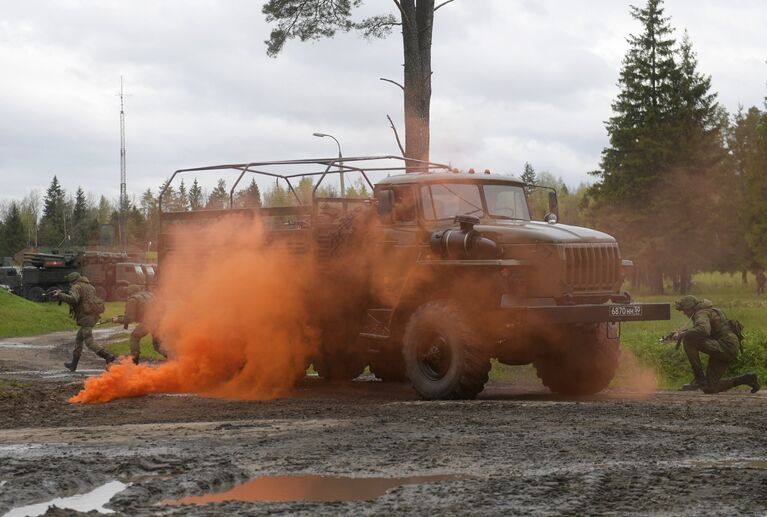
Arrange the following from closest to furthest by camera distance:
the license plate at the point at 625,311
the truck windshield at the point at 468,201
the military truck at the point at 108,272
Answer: the license plate at the point at 625,311, the truck windshield at the point at 468,201, the military truck at the point at 108,272

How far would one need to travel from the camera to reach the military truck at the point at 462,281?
12070 mm

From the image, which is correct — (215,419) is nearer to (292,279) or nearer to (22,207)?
(292,279)

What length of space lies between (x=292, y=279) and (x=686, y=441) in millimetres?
6882

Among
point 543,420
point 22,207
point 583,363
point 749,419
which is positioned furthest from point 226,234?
point 22,207

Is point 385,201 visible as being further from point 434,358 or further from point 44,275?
point 44,275

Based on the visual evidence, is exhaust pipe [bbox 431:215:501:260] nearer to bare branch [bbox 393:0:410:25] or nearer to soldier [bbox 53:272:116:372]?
soldier [bbox 53:272:116:372]

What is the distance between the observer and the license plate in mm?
12133

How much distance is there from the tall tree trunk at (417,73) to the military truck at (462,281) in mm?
5064

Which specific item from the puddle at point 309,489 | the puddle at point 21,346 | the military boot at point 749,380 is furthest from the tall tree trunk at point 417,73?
the puddle at point 309,489

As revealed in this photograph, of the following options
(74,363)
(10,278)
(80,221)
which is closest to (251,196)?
(74,363)

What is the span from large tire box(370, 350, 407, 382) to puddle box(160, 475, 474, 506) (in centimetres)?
765

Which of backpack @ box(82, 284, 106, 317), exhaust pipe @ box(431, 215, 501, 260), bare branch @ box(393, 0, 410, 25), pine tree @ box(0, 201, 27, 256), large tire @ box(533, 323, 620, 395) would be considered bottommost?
large tire @ box(533, 323, 620, 395)

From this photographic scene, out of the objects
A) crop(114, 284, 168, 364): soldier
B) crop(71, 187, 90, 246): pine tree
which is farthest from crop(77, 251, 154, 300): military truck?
crop(71, 187, 90, 246): pine tree

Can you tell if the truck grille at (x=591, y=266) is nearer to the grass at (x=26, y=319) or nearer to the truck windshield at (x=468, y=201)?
the truck windshield at (x=468, y=201)
